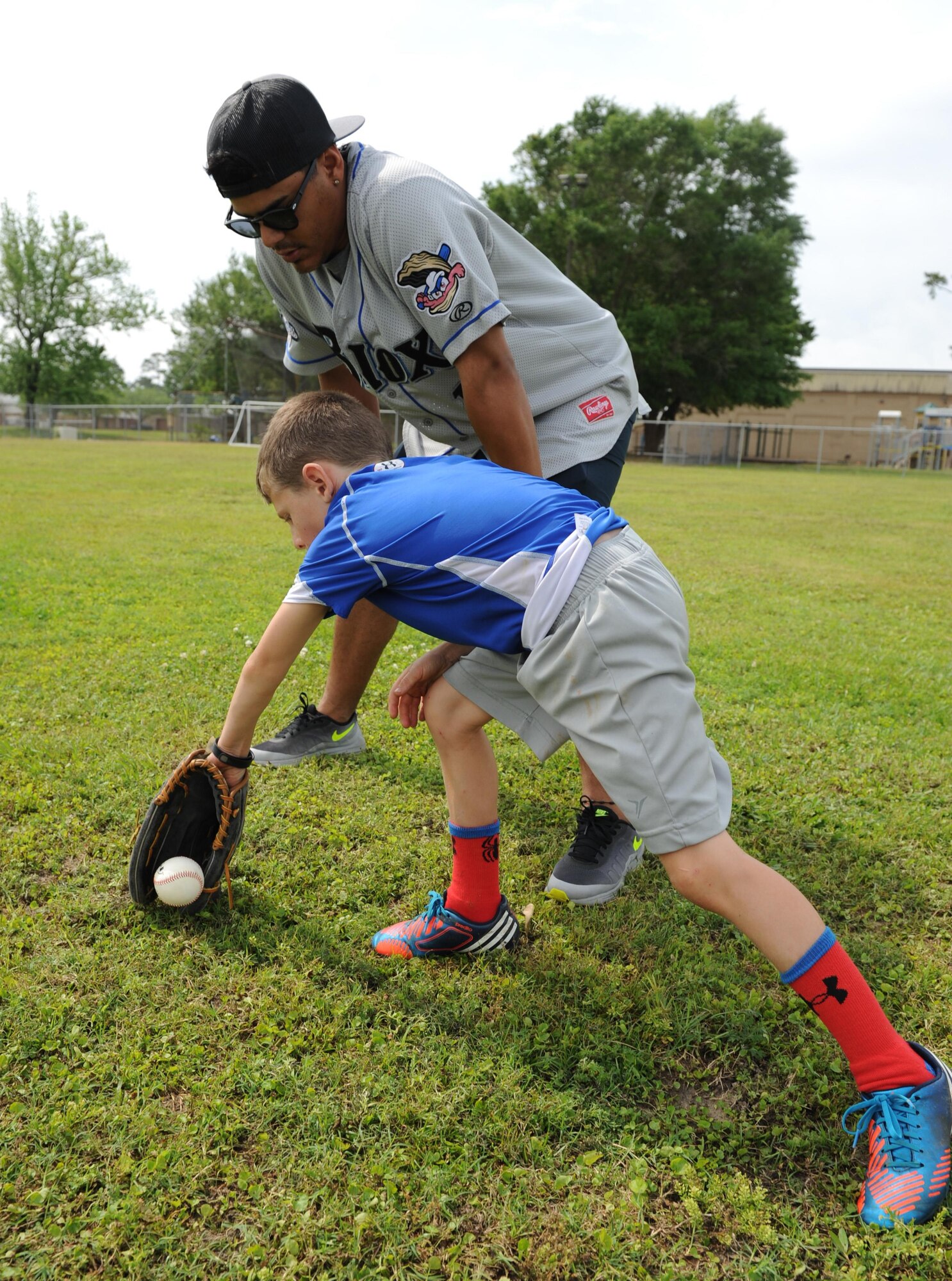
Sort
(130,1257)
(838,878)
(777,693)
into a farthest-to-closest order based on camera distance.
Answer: (777,693) → (838,878) → (130,1257)

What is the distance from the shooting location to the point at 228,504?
40.4 ft

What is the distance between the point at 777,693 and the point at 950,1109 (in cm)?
295

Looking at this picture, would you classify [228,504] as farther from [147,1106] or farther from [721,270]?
Result: [721,270]

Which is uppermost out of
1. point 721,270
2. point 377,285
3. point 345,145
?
point 721,270

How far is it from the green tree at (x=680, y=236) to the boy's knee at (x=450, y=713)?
34.1m

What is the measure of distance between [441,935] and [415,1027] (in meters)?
0.29

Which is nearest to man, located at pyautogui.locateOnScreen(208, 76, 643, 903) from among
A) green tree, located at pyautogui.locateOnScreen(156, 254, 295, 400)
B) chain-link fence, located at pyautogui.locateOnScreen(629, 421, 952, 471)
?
chain-link fence, located at pyautogui.locateOnScreen(629, 421, 952, 471)

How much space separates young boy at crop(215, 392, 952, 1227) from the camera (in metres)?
1.83

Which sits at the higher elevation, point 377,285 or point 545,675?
point 377,285

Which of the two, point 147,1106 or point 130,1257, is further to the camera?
point 147,1106

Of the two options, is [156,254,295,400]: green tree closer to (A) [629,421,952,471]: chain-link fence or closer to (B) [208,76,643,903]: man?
(A) [629,421,952,471]: chain-link fence

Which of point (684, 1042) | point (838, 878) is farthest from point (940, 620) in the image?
point (684, 1042)

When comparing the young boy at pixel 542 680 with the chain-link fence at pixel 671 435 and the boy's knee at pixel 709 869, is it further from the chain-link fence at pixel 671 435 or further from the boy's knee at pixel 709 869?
the chain-link fence at pixel 671 435

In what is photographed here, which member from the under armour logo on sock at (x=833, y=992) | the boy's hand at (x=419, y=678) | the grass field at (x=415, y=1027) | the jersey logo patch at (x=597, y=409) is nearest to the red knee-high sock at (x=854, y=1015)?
the under armour logo on sock at (x=833, y=992)
